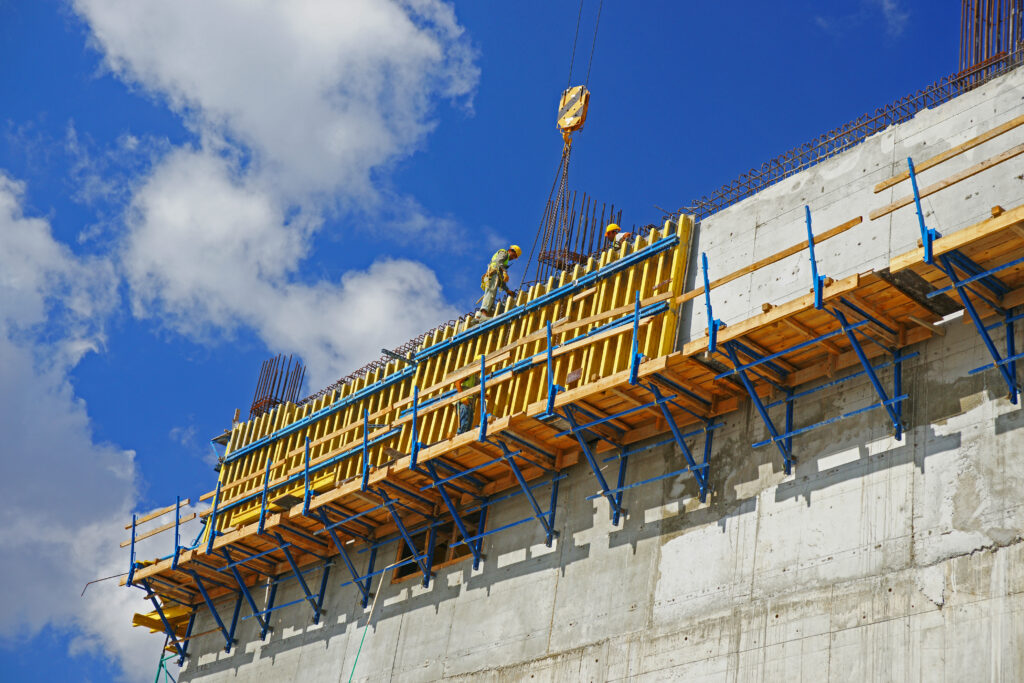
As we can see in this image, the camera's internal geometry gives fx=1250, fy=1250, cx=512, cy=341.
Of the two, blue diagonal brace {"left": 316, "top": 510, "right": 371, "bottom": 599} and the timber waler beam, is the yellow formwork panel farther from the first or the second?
blue diagonal brace {"left": 316, "top": 510, "right": 371, "bottom": 599}

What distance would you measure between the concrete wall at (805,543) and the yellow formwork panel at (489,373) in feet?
3.41

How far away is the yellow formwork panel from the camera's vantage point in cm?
2197

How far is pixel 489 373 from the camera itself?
80.2 feet

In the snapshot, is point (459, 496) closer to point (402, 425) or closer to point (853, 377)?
point (402, 425)

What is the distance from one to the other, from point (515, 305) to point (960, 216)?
9748mm

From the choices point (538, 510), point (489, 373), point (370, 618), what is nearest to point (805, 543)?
point (538, 510)

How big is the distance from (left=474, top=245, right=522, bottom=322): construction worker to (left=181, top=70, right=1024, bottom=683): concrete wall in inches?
183

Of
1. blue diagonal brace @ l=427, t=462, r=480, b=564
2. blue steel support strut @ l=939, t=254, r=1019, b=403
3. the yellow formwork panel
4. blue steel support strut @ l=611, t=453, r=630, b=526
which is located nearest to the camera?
blue steel support strut @ l=939, t=254, r=1019, b=403

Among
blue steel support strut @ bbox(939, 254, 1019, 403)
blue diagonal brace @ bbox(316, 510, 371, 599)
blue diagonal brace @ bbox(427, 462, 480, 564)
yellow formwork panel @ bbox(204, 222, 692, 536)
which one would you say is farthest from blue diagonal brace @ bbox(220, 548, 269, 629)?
blue steel support strut @ bbox(939, 254, 1019, 403)

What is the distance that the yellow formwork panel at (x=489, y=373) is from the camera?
22.0 m

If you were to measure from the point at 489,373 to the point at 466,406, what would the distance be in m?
0.84

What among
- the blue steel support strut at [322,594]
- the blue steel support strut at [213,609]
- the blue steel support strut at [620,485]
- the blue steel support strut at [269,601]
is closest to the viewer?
the blue steel support strut at [620,485]

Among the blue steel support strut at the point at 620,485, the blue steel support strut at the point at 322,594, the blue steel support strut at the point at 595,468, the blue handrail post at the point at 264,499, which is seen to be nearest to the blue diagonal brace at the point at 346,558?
the blue steel support strut at the point at 322,594

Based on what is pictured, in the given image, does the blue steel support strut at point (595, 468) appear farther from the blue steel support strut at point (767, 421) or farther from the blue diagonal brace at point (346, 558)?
the blue diagonal brace at point (346, 558)
